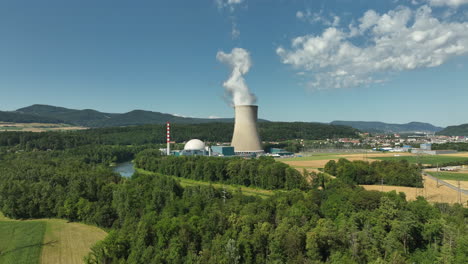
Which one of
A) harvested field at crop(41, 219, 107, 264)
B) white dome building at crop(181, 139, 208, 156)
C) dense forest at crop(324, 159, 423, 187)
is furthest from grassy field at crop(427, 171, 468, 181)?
white dome building at crop(181, 139, 208, 156)

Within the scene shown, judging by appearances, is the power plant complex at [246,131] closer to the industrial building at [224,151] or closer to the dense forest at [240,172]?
the industrial building at [224,151]

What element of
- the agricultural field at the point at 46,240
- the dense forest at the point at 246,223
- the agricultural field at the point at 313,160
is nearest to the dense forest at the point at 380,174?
the dense forest at the point at 246,223

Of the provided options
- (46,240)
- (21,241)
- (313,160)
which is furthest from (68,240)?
(313,160)

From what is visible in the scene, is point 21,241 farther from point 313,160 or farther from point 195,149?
point 195,149

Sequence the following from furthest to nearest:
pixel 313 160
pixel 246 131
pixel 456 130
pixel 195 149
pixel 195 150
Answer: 1. pixel 456 130
2. pixel 195 149
3. pixel 195 150
4. pixel 313 160
5. pixel 246 131

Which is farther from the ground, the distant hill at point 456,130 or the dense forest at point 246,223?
the distant hill at point 456,130

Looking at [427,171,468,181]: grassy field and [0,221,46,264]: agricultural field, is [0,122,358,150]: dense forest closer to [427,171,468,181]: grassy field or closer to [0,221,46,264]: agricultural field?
[0,221,46,264]: agricultural field
